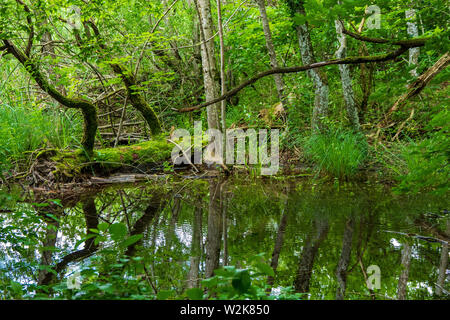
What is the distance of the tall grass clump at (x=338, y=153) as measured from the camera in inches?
208

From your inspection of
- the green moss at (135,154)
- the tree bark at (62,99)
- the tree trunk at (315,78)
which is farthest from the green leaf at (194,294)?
the tree trunk at (315,78)

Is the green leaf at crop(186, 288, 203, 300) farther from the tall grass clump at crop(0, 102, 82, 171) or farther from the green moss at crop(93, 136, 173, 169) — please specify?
the tall grass clump at crop(0, 102, 82, 171)

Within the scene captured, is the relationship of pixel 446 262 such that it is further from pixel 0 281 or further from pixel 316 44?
pixel 316 44

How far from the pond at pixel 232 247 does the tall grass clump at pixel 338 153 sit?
0.71 m

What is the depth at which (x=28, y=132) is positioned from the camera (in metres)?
6.07

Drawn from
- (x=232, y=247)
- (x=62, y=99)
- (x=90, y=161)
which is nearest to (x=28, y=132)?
(x=62, y=99)

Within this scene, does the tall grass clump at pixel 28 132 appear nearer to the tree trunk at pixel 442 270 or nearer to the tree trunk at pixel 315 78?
the tree trunk at pixel 315 78

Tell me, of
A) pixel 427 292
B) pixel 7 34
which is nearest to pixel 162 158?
pixel 7 34

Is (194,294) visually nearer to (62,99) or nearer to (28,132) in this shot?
(62,99)

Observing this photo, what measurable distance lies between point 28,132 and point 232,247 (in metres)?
4.95

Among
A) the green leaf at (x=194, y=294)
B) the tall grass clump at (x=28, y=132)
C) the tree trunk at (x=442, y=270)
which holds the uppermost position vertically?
the tall grass clump at (x=28, y=132)

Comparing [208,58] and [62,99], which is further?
[208,58]

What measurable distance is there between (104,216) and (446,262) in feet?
9.59

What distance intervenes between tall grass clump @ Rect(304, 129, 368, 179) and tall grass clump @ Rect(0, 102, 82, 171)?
3873 millimetres
